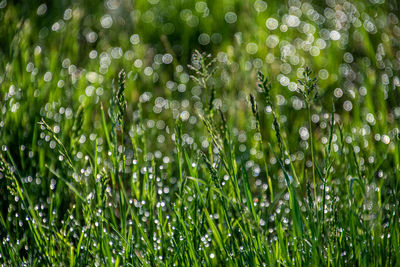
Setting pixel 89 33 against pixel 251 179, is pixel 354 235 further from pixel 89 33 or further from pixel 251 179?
pixel 89 33

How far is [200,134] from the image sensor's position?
1905mm

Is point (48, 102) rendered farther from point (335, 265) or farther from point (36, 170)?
point (335, 265)

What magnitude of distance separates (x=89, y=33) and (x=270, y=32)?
40.4 inches

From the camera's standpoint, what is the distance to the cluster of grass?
113 centimetres

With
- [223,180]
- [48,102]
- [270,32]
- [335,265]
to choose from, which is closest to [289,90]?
[270,32]

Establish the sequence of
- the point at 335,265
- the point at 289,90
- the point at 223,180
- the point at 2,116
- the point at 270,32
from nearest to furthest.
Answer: the point at 335,265 → the point at 223,180 → the point at 2,116 → the point at 289,90 → the point at 270,32

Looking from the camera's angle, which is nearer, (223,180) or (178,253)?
(178,253)

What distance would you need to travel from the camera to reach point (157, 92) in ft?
7.47

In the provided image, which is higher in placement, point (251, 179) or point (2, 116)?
point (2, 116)

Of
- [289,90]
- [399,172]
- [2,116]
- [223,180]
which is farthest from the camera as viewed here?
[289,90]

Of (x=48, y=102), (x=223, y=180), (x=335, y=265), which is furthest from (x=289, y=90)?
(x=335, y=265)

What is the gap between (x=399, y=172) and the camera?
1254mm

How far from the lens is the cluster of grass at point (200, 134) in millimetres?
1131

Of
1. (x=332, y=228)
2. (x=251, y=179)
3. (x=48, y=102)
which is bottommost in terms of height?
(x=251, y=179)
